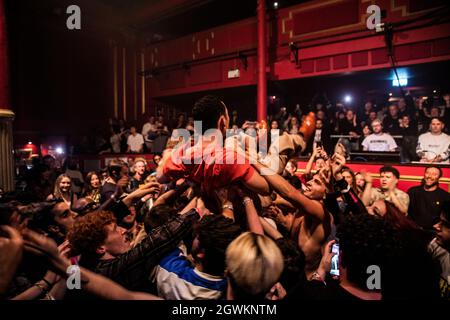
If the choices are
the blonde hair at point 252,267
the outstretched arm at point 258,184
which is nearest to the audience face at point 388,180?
the outstretched arm at point 258,184

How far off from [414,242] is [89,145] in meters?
9.48

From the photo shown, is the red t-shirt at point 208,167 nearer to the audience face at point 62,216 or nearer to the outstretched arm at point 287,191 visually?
the outstretched arm at point 287,191

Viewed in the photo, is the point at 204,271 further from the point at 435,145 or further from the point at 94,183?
the point at 435,145

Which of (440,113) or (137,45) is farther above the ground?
(137,45)

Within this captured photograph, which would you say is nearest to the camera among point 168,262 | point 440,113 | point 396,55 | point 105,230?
point 168,262

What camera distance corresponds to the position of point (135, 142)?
924 centimetres

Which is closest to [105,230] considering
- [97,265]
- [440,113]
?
[97,265]

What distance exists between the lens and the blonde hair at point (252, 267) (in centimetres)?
124

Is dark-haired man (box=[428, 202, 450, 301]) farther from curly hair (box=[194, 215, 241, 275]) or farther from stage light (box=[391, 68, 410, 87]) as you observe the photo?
stage light (box=[391, 68, 410, 87])

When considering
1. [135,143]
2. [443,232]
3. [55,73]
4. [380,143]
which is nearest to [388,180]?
[380,143]

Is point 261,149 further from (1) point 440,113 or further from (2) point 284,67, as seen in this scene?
(2) point 284,67

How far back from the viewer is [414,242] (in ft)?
6.84

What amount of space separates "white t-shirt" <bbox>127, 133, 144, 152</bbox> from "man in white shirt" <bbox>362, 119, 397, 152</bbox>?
5773mm

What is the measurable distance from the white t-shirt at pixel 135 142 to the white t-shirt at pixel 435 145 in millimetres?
6624
